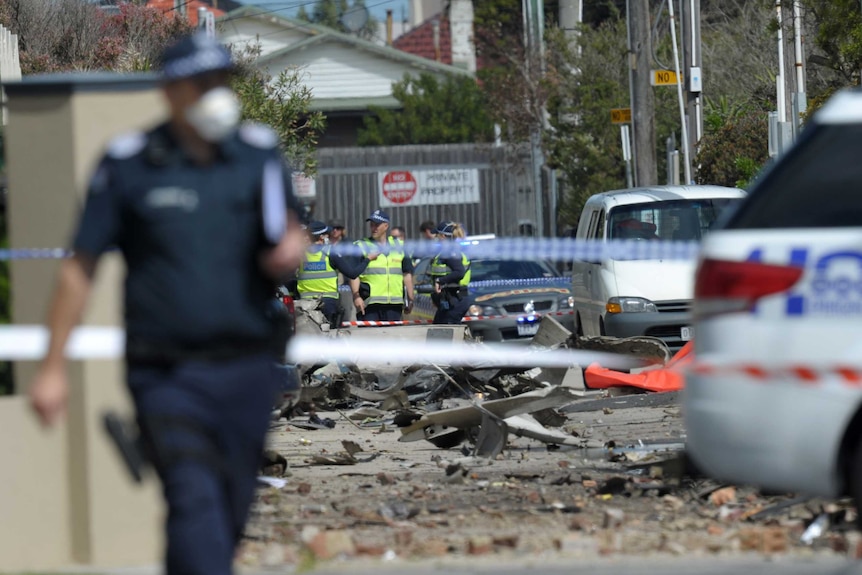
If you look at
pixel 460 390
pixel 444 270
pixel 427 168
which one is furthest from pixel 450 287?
pixel 427 168

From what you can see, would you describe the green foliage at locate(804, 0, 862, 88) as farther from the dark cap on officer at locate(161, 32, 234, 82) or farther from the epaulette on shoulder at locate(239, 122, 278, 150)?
the dark cap on officer at locate(161, 32, 234, 82)

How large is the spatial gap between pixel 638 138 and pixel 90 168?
19331mm

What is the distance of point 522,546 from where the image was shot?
654 cm

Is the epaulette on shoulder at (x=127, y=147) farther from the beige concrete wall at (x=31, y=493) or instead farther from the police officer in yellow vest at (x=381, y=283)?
the police officer in yellow vest at (x=381, y=283)

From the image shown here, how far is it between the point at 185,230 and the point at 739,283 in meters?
2.04

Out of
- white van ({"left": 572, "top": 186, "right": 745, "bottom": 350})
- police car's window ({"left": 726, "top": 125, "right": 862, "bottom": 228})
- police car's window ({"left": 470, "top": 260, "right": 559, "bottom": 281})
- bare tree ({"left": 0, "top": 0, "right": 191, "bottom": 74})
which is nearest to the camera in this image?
police car's window ({"left": 726, "top": 125, "right": 862, "bottom": 228})

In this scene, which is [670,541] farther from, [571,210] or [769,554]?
[571,210]

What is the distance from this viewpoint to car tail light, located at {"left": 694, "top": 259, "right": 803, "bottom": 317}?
5.28 metres

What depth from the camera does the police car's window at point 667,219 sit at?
627 inches

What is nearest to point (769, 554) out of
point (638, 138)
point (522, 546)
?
point (522, 546)

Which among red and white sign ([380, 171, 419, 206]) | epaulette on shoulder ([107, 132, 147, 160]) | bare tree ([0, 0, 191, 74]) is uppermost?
bare tree ([0, 0, 191, 74])

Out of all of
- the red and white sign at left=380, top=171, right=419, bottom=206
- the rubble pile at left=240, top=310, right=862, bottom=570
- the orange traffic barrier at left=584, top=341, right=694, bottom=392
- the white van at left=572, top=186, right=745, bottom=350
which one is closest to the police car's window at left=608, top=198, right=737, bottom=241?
the white van at left=572, top=186, right=745, bottom=350

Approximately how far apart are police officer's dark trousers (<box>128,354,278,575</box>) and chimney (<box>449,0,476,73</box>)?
58.3 meters

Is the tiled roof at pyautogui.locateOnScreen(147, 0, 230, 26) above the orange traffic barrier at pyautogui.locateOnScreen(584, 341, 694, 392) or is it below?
above
